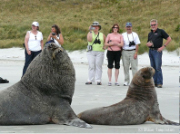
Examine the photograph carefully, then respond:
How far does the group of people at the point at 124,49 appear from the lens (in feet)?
32.9

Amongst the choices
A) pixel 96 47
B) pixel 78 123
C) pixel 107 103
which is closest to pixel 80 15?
pixel 96 47

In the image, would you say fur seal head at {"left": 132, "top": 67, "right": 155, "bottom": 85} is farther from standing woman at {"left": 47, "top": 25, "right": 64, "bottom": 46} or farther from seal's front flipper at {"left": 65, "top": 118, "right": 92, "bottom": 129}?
standing woman at {"left": 47, "top": 25, "right": 64, "bottom": 46}

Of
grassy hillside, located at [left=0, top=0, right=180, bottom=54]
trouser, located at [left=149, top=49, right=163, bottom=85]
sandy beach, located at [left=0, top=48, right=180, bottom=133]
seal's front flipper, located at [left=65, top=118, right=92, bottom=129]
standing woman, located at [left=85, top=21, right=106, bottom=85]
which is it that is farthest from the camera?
grassy hillside, located at [left=0, top=0, right=180, bottom=54]

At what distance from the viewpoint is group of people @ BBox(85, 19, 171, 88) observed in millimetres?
10039

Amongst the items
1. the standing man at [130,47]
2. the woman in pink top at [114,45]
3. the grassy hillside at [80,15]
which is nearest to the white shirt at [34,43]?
the woman in pink top at [114,45]

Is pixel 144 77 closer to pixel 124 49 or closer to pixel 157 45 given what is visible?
pixel 157 45

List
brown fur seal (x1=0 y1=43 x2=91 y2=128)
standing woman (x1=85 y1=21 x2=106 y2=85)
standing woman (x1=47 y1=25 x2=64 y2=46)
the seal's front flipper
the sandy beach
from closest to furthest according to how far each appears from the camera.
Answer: the sandy beach
the seal's front flipper
brown fur seal (x1=0 y1=43 x2=91 y2=128)
standing woman (x1=47 y1=25 x2=64 y2=46)
standing woman (x1=85 y1=21 x2=106 y2=85)

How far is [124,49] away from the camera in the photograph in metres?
10.5

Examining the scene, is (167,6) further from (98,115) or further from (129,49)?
(98,115)

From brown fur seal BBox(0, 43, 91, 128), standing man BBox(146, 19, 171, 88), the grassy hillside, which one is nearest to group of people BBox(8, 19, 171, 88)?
standing man BBox(146, 19, 171, 88)

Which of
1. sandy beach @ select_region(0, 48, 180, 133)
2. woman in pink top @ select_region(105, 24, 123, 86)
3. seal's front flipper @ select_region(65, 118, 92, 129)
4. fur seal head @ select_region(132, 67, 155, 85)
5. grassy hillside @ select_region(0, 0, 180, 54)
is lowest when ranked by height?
sandy beach @ select_region(0, 48, 180, 133)

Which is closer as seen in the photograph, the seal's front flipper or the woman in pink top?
the seal's front flipper

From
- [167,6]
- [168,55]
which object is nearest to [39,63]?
[168,55]

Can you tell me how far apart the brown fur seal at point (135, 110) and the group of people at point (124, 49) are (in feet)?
13.9
